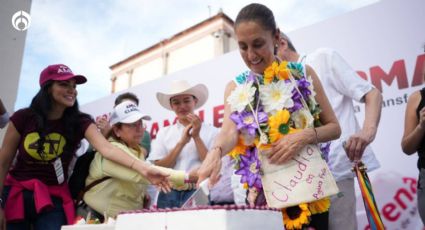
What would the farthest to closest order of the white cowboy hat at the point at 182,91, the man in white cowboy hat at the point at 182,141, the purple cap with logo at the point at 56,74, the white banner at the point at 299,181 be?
the white cowboy hat at the point at 182,91, the man in white cowboy hat at the point at 182,141, the purple cap with logo at the point at 56,74, the white banner at the point at 299,181

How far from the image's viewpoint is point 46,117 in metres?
1.91

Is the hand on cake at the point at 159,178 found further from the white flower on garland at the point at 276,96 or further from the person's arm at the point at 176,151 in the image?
the person's arm at the point at 176,151

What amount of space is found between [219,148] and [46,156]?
110 cm

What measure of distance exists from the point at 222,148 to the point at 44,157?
110cm

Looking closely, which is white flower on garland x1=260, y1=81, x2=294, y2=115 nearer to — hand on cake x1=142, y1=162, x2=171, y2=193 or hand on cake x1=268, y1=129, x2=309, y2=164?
hand on cake x1=268, y1=129, x2=309, y2=164

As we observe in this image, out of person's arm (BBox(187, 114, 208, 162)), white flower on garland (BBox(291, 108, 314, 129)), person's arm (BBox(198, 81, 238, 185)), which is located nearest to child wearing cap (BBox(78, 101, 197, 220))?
person's arm (BBox(187, 114, 208, 162))

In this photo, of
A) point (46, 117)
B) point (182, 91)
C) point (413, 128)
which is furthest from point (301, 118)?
point (182, 91)

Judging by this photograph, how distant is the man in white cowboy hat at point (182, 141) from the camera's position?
239cm

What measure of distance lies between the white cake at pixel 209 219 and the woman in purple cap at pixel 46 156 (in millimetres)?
768

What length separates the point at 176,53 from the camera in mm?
12453

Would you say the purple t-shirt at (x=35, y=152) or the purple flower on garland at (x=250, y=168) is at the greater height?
the purple t-shirt at (x=35, y=152)

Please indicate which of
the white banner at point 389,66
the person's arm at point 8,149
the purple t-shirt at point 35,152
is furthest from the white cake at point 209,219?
the white banner at point 389,66

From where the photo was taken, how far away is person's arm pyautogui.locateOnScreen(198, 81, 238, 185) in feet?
3.57

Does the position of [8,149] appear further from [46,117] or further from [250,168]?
[250,168]
